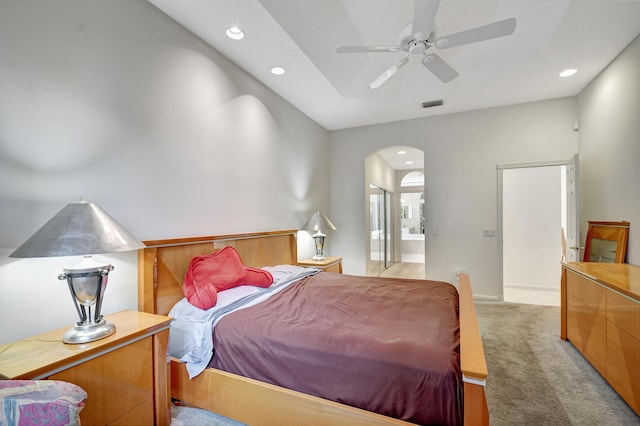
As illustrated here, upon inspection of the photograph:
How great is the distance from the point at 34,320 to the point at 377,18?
3.10m

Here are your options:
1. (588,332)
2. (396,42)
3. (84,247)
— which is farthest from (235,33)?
(588,332)

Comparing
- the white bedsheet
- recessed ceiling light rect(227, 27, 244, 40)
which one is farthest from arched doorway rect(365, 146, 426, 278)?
the white bedsheet

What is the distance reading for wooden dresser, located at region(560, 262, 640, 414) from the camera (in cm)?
181

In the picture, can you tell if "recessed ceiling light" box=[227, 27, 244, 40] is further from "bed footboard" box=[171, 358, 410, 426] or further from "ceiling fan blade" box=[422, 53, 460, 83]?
"bed footboard" box=[171, 358, 410, 426]

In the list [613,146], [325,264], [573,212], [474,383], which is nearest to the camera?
[474,383]

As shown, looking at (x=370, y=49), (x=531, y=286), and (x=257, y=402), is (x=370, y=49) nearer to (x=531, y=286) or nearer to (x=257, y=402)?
(x=257, y=402)

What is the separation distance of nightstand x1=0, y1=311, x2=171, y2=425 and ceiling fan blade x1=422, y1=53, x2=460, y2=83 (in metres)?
2.68

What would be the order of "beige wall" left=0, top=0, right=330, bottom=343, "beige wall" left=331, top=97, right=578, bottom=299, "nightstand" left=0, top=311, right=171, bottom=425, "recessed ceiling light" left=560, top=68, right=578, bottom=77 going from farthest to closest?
"beige wall" left=331, top=97, right=578, bottom=299 < "recessed ceiling light" left=560, top=68, right=578, bottom=77 < "beige wall" left=0, top=0, right=330, bottom=343 < "nightstand" left=0, top=311, right=171, bottom=425

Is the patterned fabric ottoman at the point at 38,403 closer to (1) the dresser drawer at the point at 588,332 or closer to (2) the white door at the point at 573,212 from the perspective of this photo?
(1) the dresser drawer at the point at 588,332

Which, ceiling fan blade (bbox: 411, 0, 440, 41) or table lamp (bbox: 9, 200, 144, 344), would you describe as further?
ceiling fan blade (bbox: 411, 0, 440, 41)

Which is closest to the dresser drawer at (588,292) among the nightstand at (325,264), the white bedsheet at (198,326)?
the nightstand at (325,264)

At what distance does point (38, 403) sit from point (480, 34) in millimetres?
2834

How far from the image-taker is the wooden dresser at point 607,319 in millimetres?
1810

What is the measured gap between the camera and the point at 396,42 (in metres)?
2.65
